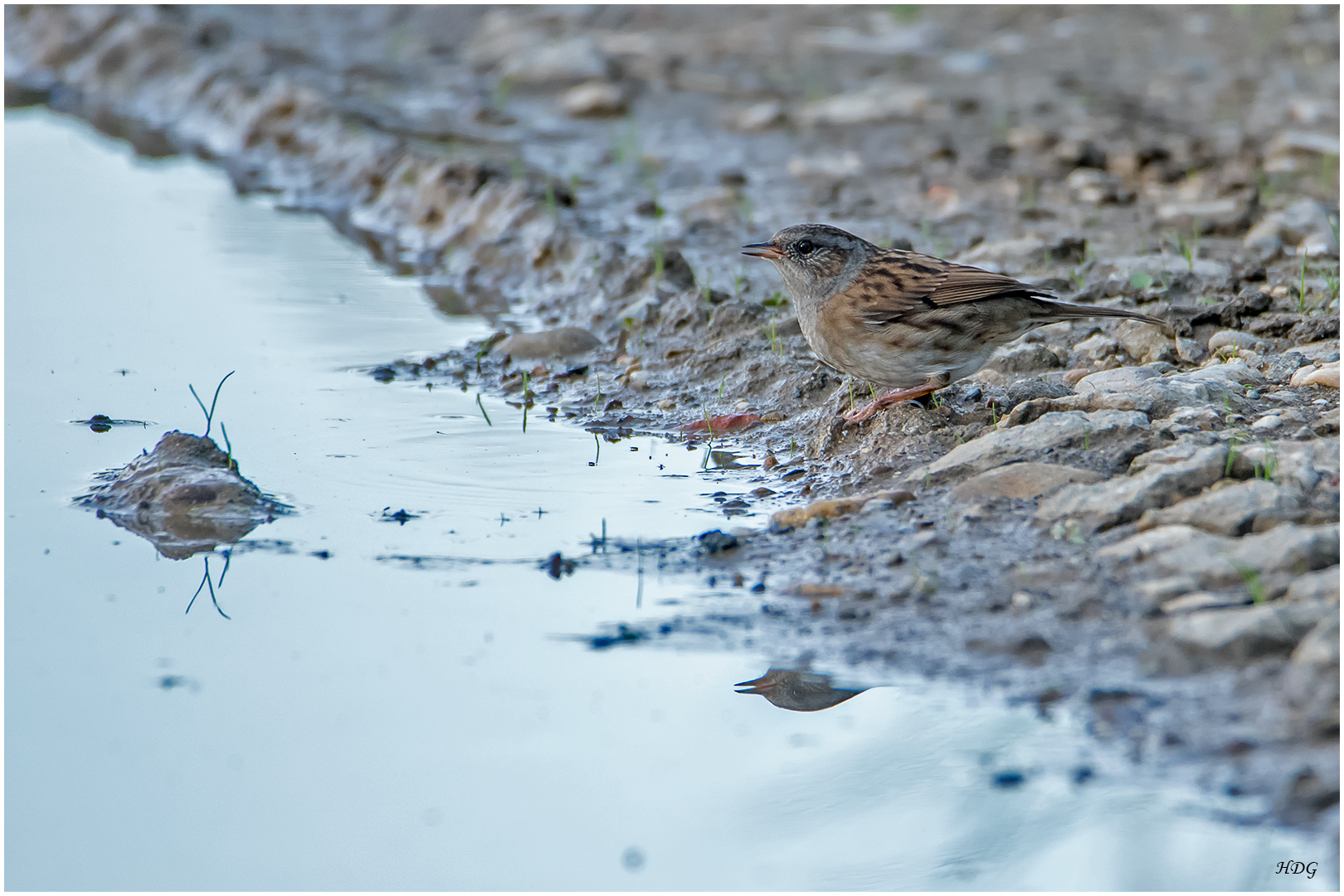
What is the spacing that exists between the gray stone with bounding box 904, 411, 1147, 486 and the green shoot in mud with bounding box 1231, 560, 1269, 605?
3.91 ft

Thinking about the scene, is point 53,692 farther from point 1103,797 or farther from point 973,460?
point 973,460

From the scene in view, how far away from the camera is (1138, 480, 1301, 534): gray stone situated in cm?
459

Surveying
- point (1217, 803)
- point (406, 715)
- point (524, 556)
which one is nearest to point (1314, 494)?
point (1217, 803)

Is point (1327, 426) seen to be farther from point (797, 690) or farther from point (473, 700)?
point (473, 700)

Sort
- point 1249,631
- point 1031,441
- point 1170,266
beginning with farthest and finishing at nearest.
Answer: point 1170,266 → point 1031,441 → point 1249,631

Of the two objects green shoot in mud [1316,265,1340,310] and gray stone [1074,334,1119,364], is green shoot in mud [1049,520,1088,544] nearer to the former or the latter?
gray stone [1074,334,1119,364]

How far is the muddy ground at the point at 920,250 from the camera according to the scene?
4281 mm

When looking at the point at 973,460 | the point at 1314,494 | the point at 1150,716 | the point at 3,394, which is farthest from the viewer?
the point at 3,394

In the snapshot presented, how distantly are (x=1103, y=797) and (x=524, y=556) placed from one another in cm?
233

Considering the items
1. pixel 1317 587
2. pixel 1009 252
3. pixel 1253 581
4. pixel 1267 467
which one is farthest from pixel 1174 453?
pixel 1009 252

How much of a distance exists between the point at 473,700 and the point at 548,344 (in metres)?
3.82

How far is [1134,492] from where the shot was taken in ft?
15.9

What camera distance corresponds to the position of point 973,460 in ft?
18.1

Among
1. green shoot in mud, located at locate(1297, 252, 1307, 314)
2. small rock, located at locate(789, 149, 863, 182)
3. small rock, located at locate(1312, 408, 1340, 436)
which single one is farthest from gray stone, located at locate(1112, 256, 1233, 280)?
small rock, located at locate(789, 149, 863, 182)
